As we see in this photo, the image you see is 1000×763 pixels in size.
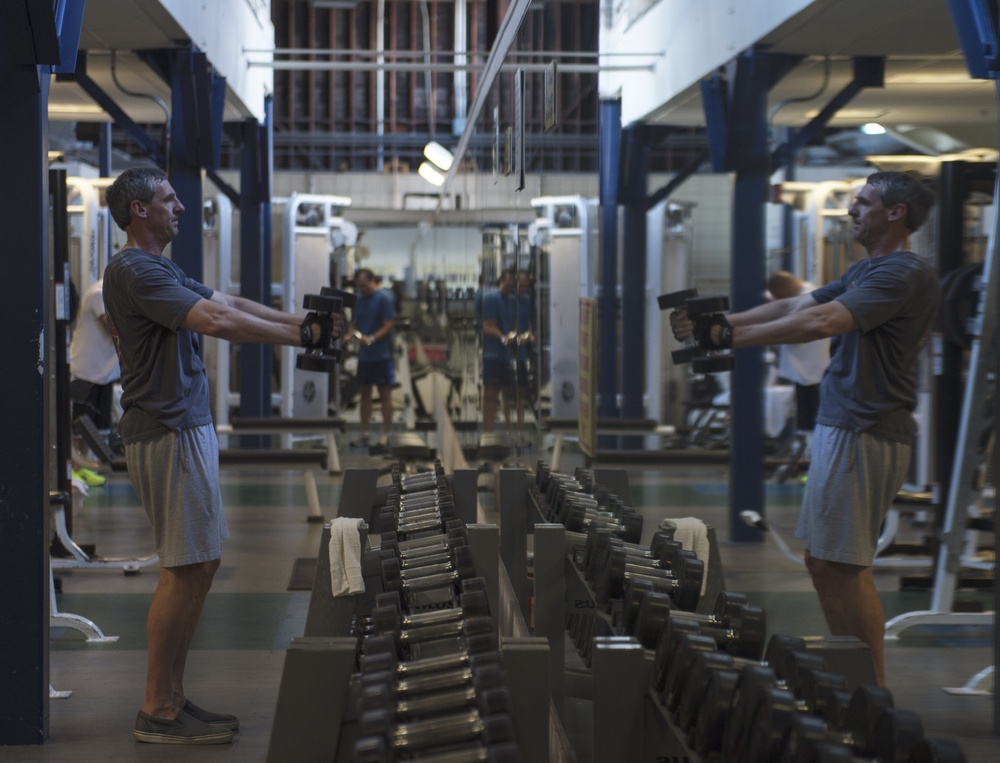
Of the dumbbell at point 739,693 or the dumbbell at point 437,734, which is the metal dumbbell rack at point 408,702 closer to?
the dumbbell at point 437,734

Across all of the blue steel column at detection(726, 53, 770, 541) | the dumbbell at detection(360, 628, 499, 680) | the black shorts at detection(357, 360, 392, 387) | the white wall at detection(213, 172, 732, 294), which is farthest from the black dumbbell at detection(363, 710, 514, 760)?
the black shorts at detection(357, 360, 392, 387)

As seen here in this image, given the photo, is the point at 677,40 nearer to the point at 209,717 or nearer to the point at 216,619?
the point at 216,619

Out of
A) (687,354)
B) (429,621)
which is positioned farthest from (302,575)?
(429,621)

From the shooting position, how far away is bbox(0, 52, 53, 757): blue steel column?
3.34m

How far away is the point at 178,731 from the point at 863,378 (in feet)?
6.90

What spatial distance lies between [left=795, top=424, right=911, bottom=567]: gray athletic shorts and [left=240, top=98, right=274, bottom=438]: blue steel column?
7.67 m

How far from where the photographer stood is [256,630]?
15.7ft

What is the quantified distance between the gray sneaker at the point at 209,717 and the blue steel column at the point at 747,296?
3.69 metres

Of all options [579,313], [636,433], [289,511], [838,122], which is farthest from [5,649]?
[838,122]

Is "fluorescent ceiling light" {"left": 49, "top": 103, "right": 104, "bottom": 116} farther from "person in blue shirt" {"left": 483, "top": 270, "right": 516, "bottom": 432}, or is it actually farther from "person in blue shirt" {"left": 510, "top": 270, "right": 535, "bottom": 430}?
"person in blue shirt" {"left": 510, "top": 270, "right": 535, "bottom": 430}

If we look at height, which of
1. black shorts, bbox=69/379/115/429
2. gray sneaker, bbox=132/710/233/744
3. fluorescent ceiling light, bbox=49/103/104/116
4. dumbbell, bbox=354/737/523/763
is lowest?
gray sneaker, bbox=132/710/233/744

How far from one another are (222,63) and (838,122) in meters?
4.19

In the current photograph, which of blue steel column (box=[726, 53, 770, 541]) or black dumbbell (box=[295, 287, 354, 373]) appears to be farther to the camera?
blue steel column (box=[726, 53, 770, 541])

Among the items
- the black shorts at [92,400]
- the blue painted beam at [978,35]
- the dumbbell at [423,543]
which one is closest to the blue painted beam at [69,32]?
the dumbbell at [423,543]
